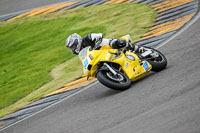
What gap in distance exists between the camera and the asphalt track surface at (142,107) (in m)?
5.38

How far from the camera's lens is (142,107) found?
6.21m

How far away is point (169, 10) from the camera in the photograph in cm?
1270

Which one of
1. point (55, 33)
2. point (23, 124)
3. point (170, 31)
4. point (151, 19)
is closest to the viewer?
point (23, 124)

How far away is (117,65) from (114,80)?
1.46ft

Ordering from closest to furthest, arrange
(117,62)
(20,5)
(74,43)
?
1. (117,62)
2. (74,43)
3. (20,5)

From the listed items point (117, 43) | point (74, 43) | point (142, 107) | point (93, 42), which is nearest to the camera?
point (142, 107)

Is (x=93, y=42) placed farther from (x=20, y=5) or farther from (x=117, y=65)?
(x=20, y=5)

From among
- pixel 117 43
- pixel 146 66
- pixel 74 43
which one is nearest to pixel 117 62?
pixel 117 43

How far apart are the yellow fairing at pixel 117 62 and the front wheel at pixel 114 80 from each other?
139mm

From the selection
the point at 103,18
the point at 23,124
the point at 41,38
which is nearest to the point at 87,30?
Result: the point at 103,18

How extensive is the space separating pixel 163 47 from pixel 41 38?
6567mm

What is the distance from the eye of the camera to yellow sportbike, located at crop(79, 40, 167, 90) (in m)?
7.42

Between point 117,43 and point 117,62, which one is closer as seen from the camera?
point 117,62

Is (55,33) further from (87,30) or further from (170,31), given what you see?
(170,31)
